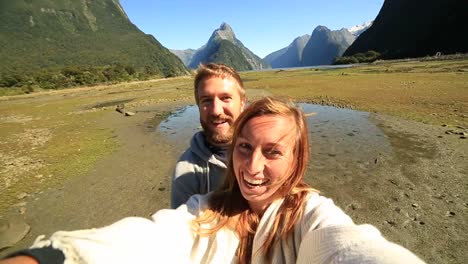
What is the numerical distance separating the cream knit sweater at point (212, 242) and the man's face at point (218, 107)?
1008mm

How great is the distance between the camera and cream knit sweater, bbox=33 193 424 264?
54.2 inches

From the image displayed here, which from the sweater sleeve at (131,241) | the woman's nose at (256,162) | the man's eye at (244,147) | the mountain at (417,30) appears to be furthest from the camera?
the mountain at (417,30)

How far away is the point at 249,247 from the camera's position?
2254mm

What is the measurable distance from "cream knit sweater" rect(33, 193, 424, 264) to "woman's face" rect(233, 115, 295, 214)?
15 cm

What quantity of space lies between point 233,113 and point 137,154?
38.4ft

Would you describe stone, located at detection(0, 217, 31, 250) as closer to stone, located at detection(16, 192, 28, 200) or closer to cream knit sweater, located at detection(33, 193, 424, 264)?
stone, located at detection(16, 192, 28, 200)

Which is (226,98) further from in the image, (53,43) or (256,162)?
(53,43)

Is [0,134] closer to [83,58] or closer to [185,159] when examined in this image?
[185,159]

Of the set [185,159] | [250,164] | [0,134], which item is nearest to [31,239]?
[185,159]

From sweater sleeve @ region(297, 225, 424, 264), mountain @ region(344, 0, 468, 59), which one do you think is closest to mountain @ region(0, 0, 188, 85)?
mountain @ region(344, 0, 468, 59)

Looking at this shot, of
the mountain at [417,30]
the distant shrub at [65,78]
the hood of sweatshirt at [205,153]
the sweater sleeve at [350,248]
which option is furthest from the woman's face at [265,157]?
the mountain at [417,30]

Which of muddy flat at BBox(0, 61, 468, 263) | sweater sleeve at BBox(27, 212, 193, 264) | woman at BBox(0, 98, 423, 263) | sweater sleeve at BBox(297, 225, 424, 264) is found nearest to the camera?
sweater sleeve at BBox(27, 212, 193, 264)

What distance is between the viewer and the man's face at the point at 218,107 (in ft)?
10.7

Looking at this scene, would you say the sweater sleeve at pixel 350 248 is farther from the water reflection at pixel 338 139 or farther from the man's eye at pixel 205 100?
the water reflection at pixel 338 139
